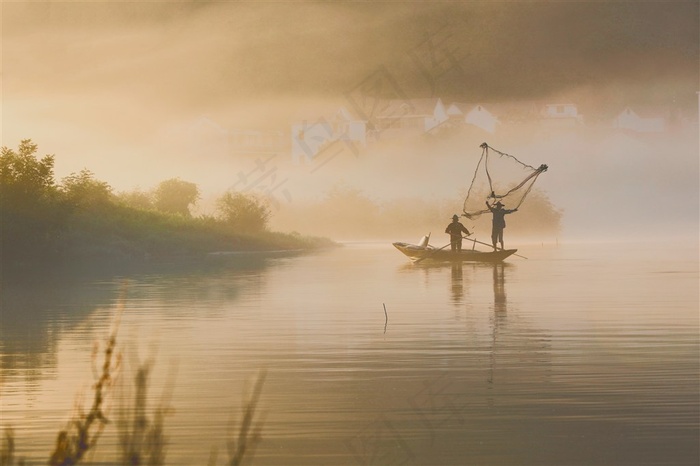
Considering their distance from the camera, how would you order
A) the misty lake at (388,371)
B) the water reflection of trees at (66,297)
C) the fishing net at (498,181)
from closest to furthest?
1. the misty lake at (388,371)
2. the water reflection of trees at (66,297)
3. the fishing net at (498,181)

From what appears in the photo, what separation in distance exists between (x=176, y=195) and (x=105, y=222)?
2451 cm

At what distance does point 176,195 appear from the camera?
263 feet

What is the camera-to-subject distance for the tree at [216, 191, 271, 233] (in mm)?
70562

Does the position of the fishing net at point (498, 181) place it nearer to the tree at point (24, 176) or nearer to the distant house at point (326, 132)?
the distant house at point (326, 132)

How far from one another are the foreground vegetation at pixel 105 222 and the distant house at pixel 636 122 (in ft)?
228

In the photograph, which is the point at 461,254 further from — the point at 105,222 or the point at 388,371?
the point at 388,371

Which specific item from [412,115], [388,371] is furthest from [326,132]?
[388,371]

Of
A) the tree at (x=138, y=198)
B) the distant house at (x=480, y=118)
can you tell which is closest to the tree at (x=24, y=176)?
the tree at (x=138, y=198)

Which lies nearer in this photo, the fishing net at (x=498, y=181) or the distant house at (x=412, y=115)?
the fishing net at (x=498, y=181)

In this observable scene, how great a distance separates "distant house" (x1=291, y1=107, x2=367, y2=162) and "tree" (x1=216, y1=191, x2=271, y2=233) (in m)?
23.3

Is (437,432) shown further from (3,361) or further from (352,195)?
(352,195)

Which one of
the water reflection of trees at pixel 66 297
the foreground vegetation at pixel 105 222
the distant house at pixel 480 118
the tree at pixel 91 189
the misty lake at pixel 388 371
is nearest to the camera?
the misty lake at pixel 388 371

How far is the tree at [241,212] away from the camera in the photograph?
232 feet

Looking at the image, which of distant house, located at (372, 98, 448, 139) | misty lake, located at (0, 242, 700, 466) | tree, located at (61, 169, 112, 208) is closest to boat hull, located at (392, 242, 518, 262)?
misty lake, located at (0, 242, 700, 466)
